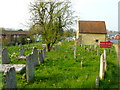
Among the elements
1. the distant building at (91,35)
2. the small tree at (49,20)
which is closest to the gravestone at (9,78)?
the small tree at (49,20)

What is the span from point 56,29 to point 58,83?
14.7m

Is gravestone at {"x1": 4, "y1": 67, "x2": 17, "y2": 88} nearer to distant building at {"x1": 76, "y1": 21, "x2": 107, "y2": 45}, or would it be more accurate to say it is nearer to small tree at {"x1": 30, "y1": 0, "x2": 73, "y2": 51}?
small tree at {"x1": 30, "y1": 0, "x2": 73, "y2": 51}

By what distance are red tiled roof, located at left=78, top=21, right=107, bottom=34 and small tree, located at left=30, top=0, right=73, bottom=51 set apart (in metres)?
14.3

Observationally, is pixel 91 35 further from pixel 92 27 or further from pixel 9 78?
pixel 9 78

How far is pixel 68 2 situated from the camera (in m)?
22.1

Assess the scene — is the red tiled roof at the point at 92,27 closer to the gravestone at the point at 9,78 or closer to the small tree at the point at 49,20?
the small tree at the point at 49,20

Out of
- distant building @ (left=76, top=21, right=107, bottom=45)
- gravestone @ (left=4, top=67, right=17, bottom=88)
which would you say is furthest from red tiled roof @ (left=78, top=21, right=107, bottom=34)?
gravestone @ (left=4, top=67, right=17, bottom=88)

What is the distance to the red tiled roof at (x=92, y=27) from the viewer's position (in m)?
35.3

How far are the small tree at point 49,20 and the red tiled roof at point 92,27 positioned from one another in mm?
14280

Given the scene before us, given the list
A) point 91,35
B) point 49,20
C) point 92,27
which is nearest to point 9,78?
point 49,20

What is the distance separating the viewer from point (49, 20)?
70.1ft

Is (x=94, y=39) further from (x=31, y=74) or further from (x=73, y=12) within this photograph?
(x=31, y=74)

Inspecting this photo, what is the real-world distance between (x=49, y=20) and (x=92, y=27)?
56.9 ft

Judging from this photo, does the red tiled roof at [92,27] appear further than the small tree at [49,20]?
Yes
